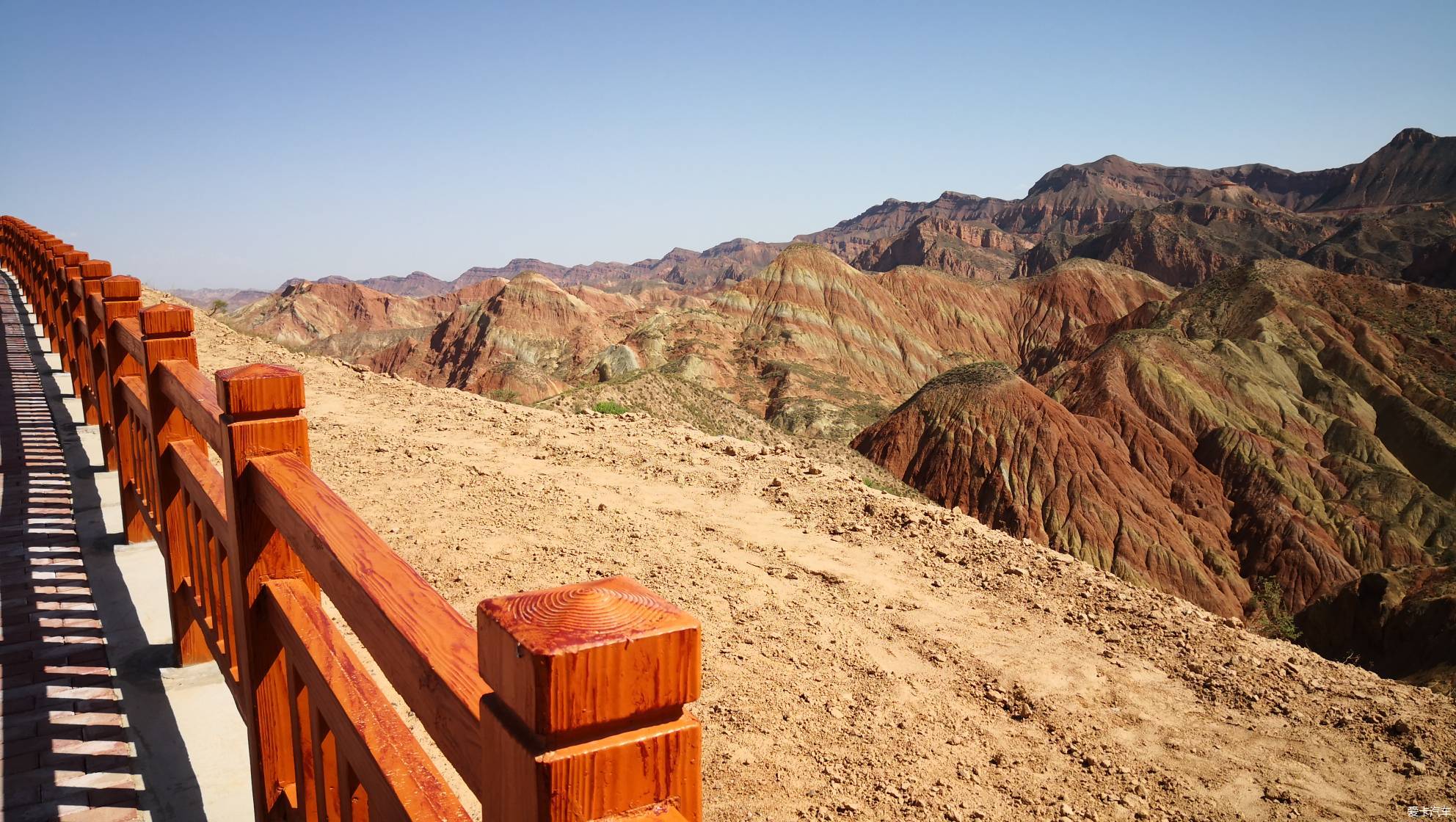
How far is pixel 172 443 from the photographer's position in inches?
148

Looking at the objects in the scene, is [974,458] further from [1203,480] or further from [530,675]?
[530,675]

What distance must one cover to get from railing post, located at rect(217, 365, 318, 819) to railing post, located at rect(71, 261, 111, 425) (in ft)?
12.4

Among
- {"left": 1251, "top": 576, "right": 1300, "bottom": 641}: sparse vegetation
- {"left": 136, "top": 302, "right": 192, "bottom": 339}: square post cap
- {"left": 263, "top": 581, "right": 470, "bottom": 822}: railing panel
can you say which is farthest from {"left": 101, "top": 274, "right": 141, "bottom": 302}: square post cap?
{"left": 1251, "top": 576, "right": 1300, "bottom": 641}: sparse vegetation

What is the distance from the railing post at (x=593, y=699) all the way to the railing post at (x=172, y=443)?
3348mm

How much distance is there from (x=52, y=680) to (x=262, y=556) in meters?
2.03

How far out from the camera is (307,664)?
208 centimetres

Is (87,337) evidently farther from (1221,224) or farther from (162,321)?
(1221,224)

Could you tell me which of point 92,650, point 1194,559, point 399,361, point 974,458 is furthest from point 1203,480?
point 399,361

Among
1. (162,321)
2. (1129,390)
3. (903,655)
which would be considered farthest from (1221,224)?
(162,321)

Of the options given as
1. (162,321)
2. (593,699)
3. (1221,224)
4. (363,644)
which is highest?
(1221,224)

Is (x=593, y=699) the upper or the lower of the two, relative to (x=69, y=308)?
lower

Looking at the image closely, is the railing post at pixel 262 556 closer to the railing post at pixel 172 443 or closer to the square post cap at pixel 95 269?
the railing post at pixel 172 443

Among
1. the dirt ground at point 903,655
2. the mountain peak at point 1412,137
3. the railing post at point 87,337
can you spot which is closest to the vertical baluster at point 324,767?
the dirt ground at point 903,655

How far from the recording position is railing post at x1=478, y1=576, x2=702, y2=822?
92cm
